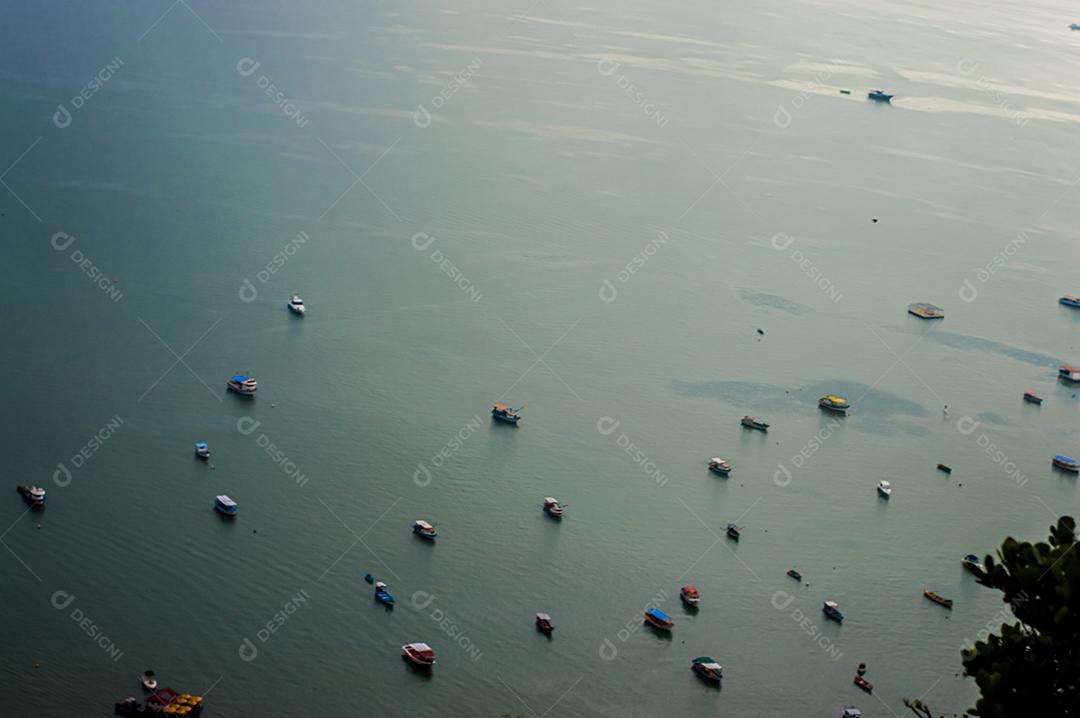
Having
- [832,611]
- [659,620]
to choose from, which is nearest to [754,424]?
[832,611]

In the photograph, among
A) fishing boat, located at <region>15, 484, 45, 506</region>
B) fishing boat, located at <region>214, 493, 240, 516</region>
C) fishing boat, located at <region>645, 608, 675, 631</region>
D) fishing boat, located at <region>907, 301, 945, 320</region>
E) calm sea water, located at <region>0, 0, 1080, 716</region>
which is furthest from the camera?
fishing boat, located at <region>907, 301, 945, 320</region>

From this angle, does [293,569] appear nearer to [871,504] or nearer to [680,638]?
[680,638]

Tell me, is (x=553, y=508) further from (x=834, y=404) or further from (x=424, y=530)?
(x=834, y=404)

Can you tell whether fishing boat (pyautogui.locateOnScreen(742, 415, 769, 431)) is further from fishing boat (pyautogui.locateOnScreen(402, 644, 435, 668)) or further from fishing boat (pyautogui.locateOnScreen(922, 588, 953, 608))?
fishing boat (pyautogui.locateOnScreen(402, 644, 435, 668))

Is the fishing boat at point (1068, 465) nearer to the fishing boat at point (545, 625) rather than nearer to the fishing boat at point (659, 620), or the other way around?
the fishing boat at point (659, 620)

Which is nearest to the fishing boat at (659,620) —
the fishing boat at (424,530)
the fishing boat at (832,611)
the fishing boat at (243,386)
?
the fishing boat at (832,611)

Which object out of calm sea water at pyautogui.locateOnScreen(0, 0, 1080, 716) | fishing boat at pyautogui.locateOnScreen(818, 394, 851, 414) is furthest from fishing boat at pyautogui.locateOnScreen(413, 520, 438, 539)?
fishing boat at pyautogui.locateOnScreen(818, 394, 851, 414)
